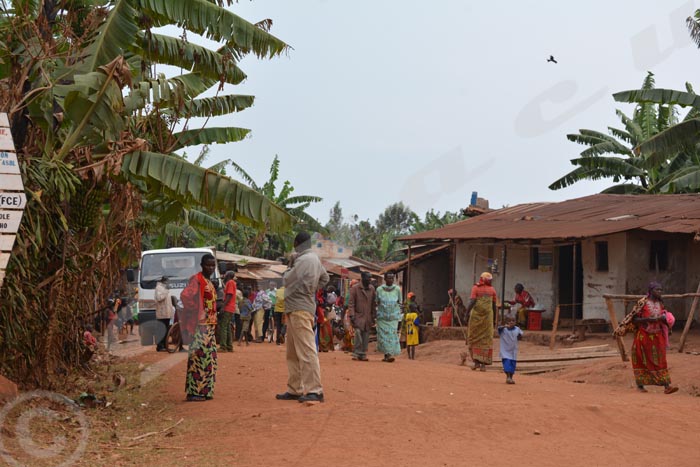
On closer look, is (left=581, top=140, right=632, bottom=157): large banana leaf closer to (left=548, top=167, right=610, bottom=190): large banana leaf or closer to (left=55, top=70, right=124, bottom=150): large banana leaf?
(left=548, top=167, right=610, bottom=190): large banana leaf

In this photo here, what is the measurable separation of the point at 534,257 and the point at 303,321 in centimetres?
1576

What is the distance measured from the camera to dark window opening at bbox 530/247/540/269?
2430cm

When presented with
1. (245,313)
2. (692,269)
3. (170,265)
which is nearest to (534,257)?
(692,269)

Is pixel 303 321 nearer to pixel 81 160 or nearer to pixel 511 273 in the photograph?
pixel 81 160

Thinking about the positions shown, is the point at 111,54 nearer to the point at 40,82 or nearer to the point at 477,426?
the point at 40,82

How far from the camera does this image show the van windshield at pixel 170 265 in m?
21.9

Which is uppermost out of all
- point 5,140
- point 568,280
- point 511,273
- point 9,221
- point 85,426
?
point 511,273

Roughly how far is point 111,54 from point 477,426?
18.9 feet

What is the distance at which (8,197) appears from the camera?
680cm

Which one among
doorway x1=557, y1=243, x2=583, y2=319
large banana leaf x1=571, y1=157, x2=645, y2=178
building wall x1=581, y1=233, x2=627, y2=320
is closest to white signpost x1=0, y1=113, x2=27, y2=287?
building wall x1=581, y1=233, x2=627, y2=320

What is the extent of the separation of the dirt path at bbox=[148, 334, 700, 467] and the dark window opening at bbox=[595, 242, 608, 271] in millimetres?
9466

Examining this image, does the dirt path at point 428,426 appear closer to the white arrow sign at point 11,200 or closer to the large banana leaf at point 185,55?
the white arrow sign at point 11,200

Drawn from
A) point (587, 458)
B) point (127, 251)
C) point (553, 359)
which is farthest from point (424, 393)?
point (553, 359)

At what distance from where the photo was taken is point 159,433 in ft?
27.5
